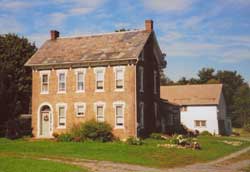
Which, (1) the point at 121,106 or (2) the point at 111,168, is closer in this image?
(2) the point at 111,168

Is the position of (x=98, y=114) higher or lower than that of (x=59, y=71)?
lower

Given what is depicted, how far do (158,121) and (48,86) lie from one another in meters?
12.3


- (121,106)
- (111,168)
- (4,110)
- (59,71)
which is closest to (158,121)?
(121,106)

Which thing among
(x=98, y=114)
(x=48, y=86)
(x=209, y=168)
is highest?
(x=48, y=86)

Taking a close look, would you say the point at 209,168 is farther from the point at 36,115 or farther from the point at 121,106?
the point at 36,115

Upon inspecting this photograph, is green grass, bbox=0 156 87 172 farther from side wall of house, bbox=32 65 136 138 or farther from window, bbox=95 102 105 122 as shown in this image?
window, bbox=95 102 105 122

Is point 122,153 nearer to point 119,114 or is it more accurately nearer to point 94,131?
point 94,131

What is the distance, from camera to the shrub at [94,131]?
37750 millimetres

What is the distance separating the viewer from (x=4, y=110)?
150ft

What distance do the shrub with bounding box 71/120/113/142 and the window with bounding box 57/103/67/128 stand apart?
417cm

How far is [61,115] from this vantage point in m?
43.0

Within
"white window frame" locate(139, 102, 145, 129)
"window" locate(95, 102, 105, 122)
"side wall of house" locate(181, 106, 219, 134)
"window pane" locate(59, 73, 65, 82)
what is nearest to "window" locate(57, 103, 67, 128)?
"window pane" locate(59, 73, 65, 82)

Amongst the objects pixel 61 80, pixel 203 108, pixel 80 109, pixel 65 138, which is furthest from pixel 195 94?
pixel 65 138

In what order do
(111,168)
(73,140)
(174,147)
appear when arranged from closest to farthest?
(111,168), (174,147), (73,140)
